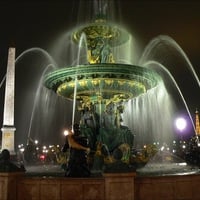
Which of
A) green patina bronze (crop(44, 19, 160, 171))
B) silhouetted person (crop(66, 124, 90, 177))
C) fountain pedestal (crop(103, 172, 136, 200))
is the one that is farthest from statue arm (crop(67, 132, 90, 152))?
green patina bronze (crop(44, 19, 160, 171))

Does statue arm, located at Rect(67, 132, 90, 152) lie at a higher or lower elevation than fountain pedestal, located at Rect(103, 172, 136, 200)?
higher

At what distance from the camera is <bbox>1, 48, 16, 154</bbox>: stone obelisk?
55844 mm

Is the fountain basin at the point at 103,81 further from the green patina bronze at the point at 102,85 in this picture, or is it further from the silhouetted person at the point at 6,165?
the silhouetted person at the point at 6,165

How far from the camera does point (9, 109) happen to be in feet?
186

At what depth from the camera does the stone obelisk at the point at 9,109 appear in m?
55.8

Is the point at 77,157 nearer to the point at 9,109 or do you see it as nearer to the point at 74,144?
the point at 74,144

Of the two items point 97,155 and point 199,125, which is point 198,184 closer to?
point 97,155

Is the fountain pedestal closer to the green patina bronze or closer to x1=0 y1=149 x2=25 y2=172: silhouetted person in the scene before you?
x1=0 y1=149 x2=25 y2=172: silhouetted person

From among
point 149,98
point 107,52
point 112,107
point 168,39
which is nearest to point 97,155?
point 112,107

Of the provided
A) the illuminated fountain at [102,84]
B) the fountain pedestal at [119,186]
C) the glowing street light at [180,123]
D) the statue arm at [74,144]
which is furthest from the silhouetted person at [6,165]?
the glowing street light at [180,123]

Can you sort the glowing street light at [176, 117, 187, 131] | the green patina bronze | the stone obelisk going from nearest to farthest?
the green patina bronze → the glowing street light at [176, 117, 187, 131] → the stone obelisk

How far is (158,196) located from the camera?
9.87m

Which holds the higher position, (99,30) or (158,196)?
(99,30)

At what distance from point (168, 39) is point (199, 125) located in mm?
70690
